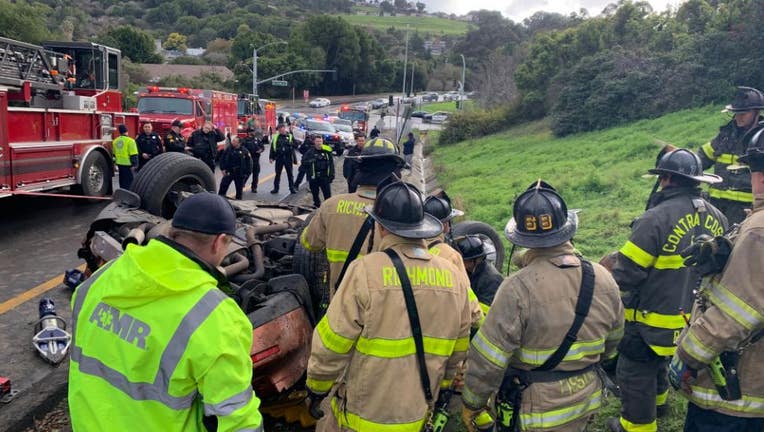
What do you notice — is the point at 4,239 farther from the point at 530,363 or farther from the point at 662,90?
the point at 662,90

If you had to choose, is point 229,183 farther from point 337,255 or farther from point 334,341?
point 334,341

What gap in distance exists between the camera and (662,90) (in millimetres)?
22656

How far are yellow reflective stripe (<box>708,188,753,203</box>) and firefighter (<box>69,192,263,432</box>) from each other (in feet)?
16.0

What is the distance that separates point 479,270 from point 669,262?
1.31m

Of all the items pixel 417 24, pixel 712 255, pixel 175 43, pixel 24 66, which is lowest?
pixel 712 255

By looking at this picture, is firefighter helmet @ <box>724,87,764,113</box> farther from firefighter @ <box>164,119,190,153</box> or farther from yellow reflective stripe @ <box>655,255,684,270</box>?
firefighter @ <box>164,119,190,153</box>

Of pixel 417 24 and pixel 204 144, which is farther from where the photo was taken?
pixel 417 24

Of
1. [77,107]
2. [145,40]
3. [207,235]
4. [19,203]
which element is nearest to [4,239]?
[19,203]

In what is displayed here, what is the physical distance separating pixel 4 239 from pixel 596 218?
29.4 feet

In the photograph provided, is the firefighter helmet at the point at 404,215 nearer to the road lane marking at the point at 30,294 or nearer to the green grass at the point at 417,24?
the road lane marking at the point at 30,294

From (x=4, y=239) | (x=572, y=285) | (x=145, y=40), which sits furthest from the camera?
(x=145, y=40)

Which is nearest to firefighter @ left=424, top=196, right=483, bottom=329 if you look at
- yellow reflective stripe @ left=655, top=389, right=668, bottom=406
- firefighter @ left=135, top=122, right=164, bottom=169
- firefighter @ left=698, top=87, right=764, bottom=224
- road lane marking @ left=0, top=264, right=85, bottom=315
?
yellow reflective stripe @ left=655, top=389, right=668, bottom=406

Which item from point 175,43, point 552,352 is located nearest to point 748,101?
point 552,352

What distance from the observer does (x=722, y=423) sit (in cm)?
283
